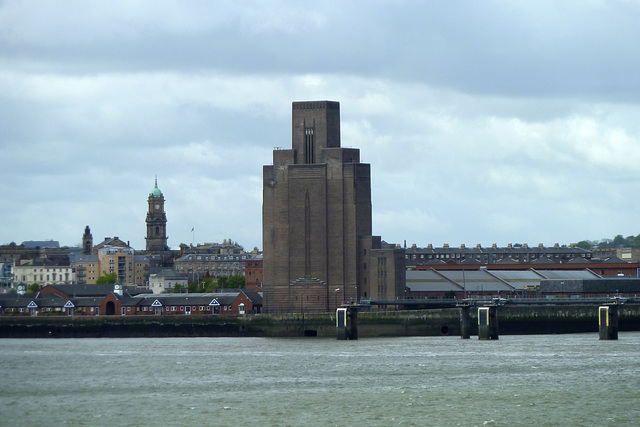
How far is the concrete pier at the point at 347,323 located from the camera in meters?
125

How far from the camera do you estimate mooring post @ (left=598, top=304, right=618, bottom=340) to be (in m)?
113

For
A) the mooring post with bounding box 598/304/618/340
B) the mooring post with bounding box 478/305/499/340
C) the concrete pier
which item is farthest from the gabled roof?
the mooring post with bounding box 598/304/618/340

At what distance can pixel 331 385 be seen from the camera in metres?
72.5

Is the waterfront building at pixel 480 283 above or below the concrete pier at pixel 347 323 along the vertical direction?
above

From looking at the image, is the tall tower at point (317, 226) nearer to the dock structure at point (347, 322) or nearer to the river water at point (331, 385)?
the dock structure at point (347, 322)

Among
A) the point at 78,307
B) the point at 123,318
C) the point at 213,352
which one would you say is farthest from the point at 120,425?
the point at 78,307

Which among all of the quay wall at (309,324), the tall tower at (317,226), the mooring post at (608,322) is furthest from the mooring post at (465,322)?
the tall tower at (317,226)

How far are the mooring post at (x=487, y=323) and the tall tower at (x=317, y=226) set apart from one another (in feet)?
107

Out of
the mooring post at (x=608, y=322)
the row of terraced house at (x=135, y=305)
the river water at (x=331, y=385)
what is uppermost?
the row of terraced house at (x=135, y=305)

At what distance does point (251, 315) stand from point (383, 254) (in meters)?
18.2

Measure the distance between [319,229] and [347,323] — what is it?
85.3 feet

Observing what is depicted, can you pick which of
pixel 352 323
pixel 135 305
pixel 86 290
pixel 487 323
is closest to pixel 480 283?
pixel 135 305

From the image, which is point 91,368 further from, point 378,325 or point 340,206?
point 340,206

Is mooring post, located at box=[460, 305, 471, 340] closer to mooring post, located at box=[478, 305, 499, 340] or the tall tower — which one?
mooring post, located at box=[478, 305, 499, 340]
